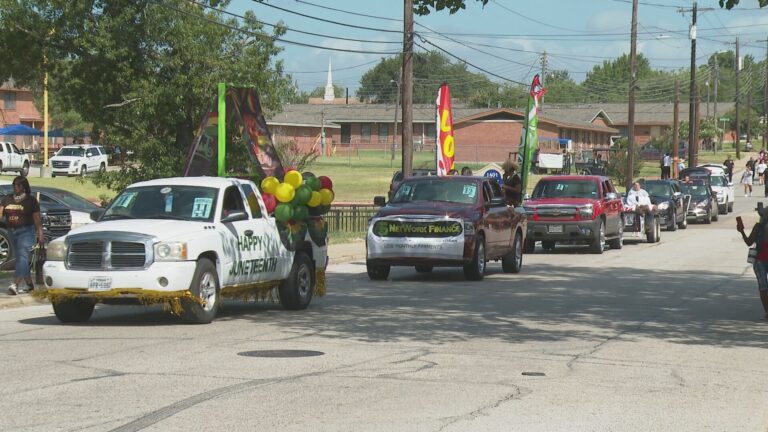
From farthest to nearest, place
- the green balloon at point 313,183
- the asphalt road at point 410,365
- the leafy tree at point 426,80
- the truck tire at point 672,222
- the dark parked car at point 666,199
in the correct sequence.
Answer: the leafy tree at point 426,80
the truck tire at point 672,222
the dark parked car at point 666,199
the green balloon at point 313,183
the asphalt road at point 410,365

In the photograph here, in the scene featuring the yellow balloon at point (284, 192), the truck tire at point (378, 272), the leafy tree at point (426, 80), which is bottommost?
the truck tire at point (378, 272)

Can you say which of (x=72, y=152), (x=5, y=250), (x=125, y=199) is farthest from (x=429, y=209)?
(x=72, y=152)

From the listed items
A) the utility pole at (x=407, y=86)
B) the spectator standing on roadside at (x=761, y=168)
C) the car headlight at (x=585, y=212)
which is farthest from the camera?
the spectator standing on roadside at (x=761, y=168)

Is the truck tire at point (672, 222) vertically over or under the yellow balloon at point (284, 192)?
under

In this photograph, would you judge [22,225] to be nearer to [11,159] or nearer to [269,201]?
[269,201]

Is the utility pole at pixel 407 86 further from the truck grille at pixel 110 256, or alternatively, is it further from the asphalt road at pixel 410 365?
the truck grille at pixel 110 256

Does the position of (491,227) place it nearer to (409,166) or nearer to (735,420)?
(409,166)

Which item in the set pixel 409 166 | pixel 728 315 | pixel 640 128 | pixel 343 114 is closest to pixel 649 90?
pixel 640 128

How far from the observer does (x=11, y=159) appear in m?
68.0

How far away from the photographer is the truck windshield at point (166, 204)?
15.6 metres

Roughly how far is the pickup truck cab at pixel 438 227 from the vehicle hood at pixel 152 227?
7.04 m

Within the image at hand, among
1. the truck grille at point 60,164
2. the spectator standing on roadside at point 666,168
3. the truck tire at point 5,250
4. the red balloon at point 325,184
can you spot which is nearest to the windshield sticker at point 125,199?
the red balloon at point 325,184

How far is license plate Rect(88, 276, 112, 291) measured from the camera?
47.1 feet

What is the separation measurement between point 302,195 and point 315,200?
13.6 inches
